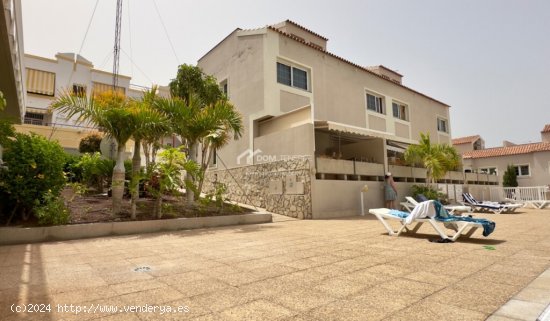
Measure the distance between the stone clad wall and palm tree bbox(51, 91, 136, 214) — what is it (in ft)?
12.0

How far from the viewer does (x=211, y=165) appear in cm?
2175

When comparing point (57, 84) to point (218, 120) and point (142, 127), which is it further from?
point (142, 127)

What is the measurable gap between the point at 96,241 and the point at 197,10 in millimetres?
11180

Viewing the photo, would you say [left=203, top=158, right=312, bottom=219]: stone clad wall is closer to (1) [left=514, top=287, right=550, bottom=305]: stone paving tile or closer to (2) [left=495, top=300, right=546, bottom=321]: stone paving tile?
(1) [left=514, top=287, right=550, bottom=305]: stone paving tile

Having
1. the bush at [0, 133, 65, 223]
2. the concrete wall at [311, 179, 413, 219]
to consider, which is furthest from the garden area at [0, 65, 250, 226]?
the concrete wall at [311, 179, 413, 219]

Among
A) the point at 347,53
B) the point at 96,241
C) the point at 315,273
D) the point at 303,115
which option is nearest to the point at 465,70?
the point at 347,53

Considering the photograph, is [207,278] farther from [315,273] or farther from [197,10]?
[197,10]

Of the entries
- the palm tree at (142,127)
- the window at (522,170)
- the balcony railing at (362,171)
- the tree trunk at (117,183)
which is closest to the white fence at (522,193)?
the window at (522,170)

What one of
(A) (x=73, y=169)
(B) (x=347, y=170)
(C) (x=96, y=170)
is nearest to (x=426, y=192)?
(B) (x=347, y=170)

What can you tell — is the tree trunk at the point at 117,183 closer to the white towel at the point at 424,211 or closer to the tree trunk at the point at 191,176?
the tree trunk at the point at 191,176

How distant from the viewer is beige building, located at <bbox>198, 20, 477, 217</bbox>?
1511 centimetres

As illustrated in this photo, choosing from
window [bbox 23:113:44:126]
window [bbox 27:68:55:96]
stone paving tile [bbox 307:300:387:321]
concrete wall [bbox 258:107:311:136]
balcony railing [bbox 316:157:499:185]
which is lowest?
stone paving tile [bbox 307:300:387:321]

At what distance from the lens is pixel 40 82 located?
102ft

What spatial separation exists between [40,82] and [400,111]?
3642cm
